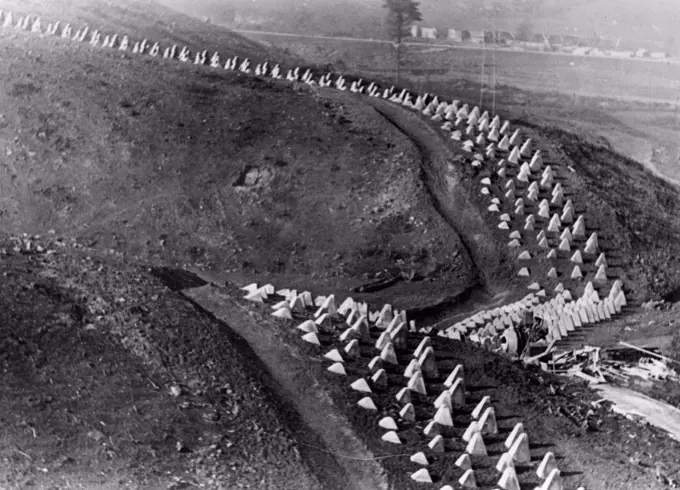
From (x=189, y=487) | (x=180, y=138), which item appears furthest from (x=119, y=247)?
(x=189, y=487)

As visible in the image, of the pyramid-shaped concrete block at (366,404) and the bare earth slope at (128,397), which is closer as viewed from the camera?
the bare earth slope at (128,397)

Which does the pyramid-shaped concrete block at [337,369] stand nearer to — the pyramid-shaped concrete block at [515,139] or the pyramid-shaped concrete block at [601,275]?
the pyramid-shaped concrete block at [601,275]

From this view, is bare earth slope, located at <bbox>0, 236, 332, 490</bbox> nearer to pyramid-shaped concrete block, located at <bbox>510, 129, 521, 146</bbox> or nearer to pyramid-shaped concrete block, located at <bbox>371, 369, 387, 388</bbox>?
pyramid-shaped concrete block, located at <bbox>371, 369, 387, 388</bbox>

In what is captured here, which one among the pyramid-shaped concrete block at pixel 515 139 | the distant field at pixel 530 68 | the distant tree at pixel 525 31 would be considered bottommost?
the pyramid-shaped concrete block at pixel 515 139

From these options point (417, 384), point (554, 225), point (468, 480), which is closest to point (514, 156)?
point (554, 225)

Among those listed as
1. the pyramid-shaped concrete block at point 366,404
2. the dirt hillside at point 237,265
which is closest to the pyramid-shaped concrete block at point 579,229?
the dirt hillside at point 237,265

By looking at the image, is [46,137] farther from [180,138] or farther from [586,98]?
[586,98]

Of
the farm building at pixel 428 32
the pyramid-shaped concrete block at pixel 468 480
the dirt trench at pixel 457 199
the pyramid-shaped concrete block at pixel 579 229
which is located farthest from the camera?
the farm building at pixel 428 32
